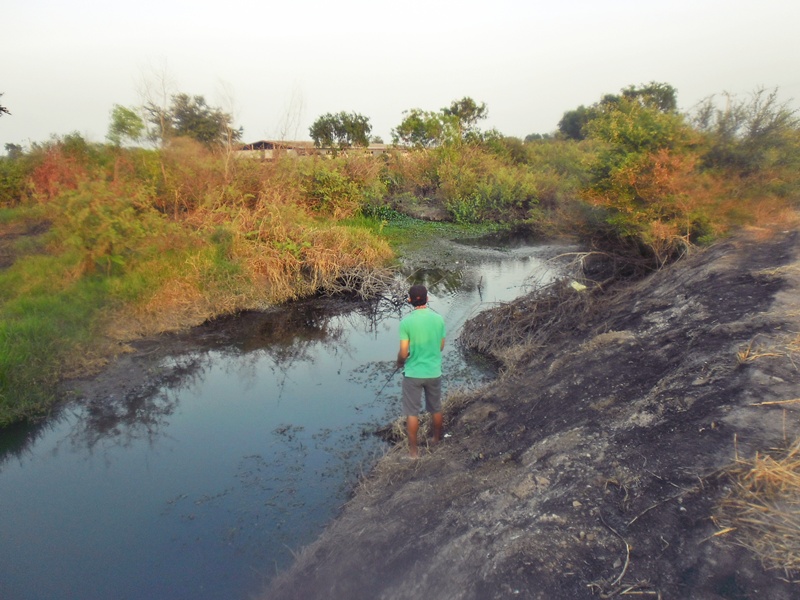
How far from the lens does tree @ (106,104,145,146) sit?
12273mm

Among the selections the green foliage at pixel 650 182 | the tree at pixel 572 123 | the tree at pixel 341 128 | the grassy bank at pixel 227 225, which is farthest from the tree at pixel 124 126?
the tree at pixel 572 123

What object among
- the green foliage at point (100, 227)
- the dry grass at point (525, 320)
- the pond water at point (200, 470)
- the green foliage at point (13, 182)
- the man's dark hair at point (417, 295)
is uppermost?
the green foliage at point (13, 182)

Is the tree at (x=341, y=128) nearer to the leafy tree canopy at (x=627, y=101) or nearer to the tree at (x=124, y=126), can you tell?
the leafy tree canopy at (x=627, y=101)

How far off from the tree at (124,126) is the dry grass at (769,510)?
13321mm

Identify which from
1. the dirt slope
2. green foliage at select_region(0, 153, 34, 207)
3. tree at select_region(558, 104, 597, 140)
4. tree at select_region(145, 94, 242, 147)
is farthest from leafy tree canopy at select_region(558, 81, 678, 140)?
green foliage at select_region(0, 153, 34, 207)

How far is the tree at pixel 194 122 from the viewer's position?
44.7ft

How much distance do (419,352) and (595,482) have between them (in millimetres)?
1891

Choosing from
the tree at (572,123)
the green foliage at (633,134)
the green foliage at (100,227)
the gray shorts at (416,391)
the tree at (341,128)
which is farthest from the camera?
the tree at (572,123)

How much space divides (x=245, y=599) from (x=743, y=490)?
12.3 feet

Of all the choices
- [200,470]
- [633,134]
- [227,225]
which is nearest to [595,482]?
[200,470]

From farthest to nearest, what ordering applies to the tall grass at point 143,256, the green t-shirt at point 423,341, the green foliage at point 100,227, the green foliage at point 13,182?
the green foliage at point 13,182 < the green foliage at point 100,227 < the tall grass at point 143,256 < the green t-shirt at point 423,341

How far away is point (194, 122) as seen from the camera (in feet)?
53.0

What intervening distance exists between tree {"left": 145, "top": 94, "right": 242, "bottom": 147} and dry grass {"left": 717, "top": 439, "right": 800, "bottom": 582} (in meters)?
14.1

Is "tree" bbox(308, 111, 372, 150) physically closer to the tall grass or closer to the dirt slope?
the tall grass
